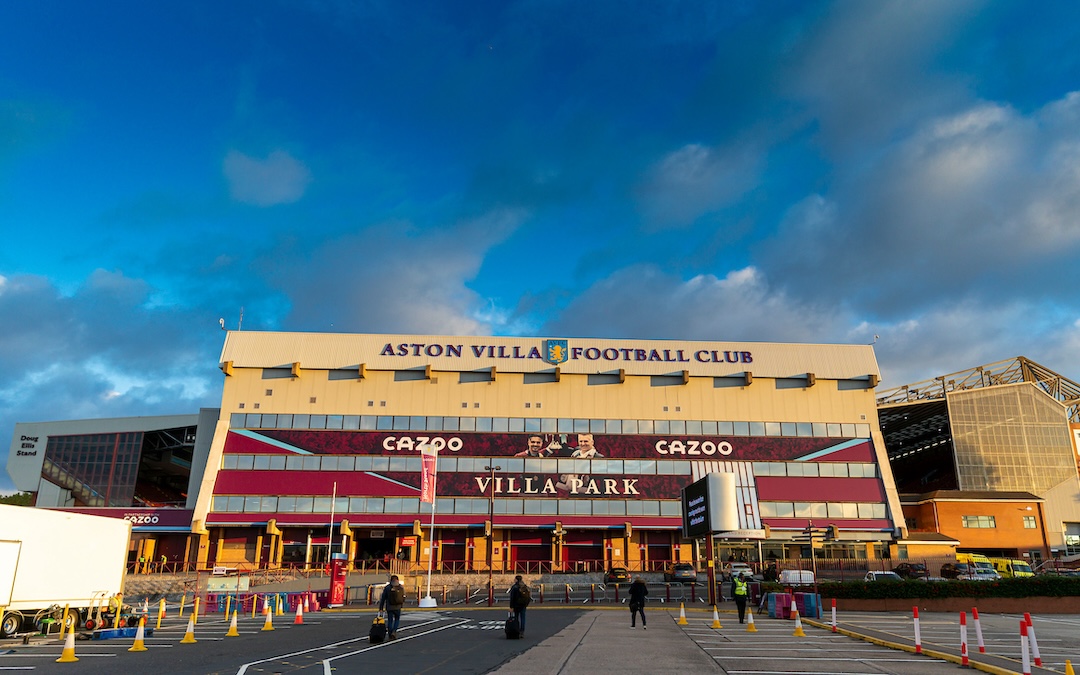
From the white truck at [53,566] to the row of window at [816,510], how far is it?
49.2 meters

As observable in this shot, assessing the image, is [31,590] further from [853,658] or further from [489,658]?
[853,658]

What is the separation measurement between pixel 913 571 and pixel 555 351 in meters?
33.5

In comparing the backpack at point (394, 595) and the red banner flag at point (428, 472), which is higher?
the red banner flag at point (428, 472)

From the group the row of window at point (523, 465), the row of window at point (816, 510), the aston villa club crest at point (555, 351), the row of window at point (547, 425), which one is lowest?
the row of window at point (816, 510)

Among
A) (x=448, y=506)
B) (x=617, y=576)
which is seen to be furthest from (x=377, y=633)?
(x=448, y=506)

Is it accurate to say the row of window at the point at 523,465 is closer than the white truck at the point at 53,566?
No

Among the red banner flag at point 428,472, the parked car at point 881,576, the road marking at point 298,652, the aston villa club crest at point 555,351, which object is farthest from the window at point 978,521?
the road marking at point 298,652

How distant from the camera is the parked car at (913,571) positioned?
43.1 metres

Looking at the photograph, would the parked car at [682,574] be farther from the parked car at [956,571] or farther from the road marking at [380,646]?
the road marking at [380,646]

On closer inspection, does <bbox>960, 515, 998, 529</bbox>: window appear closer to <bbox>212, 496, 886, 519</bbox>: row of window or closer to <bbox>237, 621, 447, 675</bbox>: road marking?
<bbox>212, 496, 886, 519</bbox>: row of window

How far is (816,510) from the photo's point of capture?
61.7m

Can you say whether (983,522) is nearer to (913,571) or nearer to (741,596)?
(913,571)

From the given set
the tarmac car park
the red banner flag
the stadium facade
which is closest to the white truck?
the tarmac car park

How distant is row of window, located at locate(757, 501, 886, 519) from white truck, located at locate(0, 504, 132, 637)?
49.2 meters
